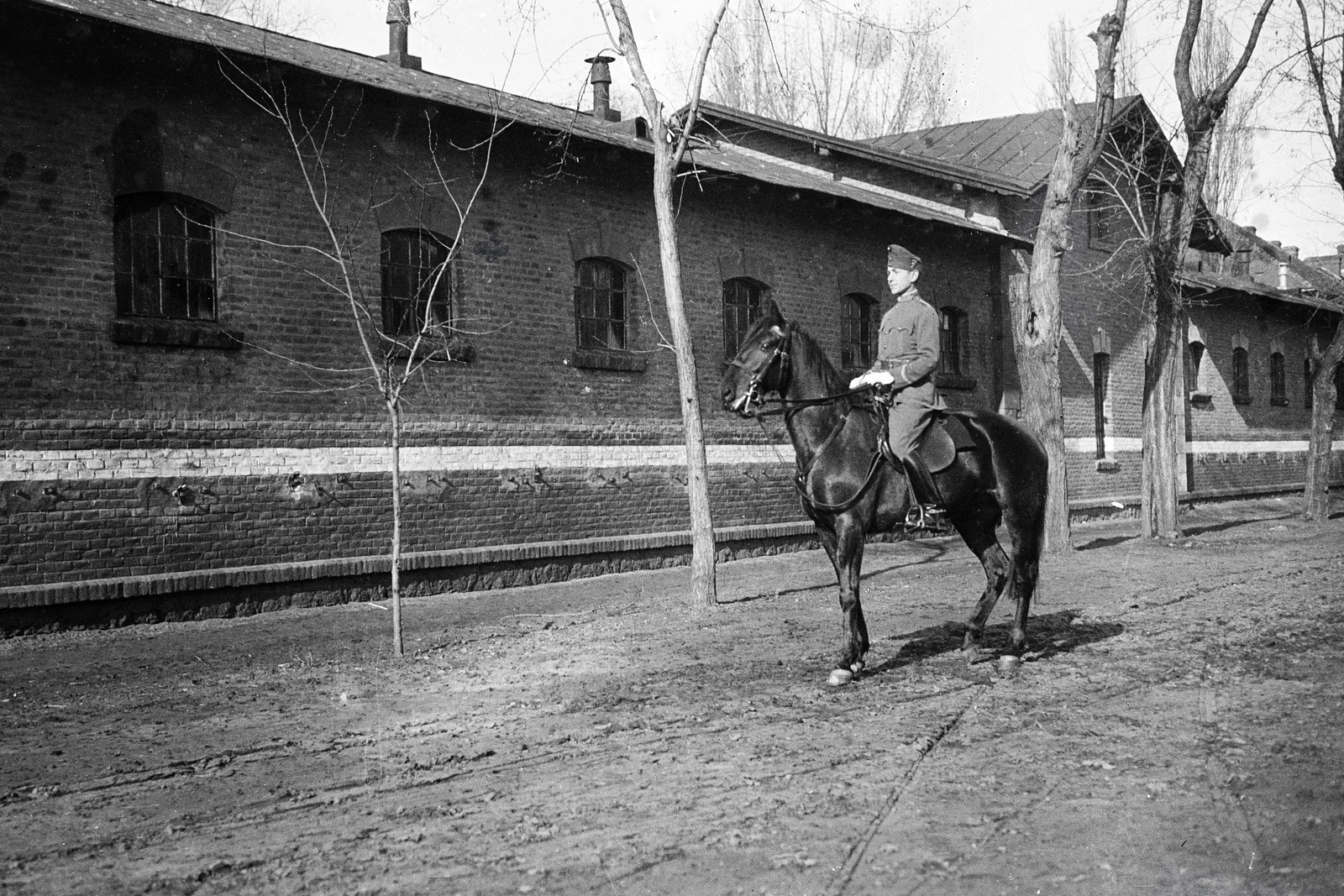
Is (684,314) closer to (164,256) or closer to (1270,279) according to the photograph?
(164,256)

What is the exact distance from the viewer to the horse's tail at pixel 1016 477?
343 inches

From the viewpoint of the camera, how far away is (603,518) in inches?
609

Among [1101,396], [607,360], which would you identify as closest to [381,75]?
[607,360]

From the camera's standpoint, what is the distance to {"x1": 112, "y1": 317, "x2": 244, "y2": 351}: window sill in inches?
436

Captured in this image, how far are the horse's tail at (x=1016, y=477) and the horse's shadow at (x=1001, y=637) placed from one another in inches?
26.9

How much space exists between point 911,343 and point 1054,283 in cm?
807

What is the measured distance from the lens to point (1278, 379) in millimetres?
32781

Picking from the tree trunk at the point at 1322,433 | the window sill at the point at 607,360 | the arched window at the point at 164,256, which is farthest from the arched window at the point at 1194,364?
the arched window at the point at 164,256

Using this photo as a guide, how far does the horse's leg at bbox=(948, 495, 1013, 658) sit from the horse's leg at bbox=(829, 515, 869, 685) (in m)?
0.94

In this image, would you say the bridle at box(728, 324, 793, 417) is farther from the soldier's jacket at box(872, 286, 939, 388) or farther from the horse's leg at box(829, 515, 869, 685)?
the horse's leg at box(829, 515, 869, 685)

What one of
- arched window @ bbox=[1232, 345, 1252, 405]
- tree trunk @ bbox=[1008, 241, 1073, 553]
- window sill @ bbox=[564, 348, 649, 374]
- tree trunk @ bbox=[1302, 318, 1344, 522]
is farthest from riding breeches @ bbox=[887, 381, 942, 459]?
arched window @ bbox=[1232, 345, 1252, 405]

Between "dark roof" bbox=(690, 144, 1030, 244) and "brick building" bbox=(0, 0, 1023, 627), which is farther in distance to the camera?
"dark roof" bbox=(690, 144, 1030, 244)

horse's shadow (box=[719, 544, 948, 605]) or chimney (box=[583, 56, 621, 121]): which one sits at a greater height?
chimney (box=[583, 56, 621, 121])

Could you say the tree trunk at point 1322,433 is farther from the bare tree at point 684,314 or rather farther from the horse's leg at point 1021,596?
the horse's leg at point 1021,596
